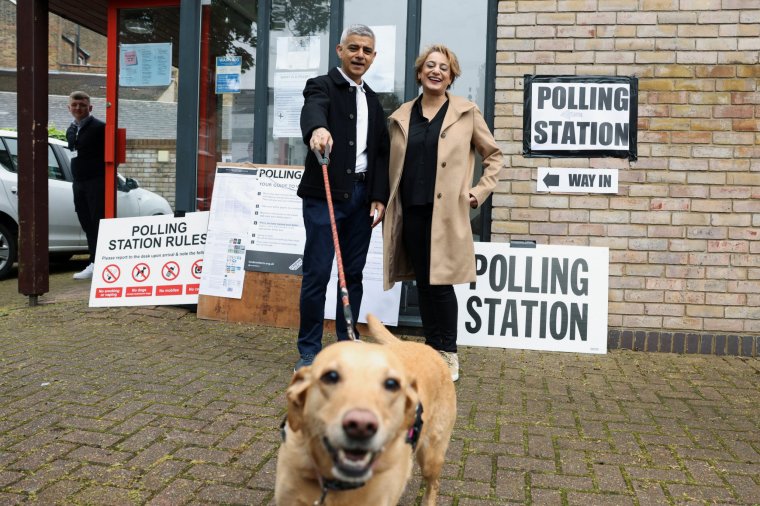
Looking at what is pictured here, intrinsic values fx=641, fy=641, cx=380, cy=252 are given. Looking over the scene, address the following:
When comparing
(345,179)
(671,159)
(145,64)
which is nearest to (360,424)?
(345,179)

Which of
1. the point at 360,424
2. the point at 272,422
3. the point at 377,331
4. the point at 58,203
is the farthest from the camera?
the point at 58,203

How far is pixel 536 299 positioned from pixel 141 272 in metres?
3.66

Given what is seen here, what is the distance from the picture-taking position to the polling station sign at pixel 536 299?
523 centimetres

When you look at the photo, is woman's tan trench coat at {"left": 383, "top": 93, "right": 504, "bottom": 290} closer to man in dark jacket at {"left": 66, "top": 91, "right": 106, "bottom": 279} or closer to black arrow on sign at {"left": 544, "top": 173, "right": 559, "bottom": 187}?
black arrow on sign at {"left": 544, "top": 173, "right": 559, "bottom": 187}

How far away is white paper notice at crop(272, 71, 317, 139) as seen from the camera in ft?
19.7

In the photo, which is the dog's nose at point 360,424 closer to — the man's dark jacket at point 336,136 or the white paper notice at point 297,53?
the man's dark jacket at point 336,136

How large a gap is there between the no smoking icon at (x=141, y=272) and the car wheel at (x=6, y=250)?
3.07 metres

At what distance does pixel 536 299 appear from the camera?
5301 mm

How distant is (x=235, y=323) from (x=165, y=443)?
2.72 m

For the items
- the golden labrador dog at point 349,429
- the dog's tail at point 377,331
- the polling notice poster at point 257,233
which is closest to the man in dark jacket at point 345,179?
Answer: the polling notice poster at point 257,233

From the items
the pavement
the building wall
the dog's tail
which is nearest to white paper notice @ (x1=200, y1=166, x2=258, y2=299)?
the pavement

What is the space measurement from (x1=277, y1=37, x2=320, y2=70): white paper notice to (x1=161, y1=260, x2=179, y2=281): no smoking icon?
2107mm

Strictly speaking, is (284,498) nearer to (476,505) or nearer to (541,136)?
(476,505)

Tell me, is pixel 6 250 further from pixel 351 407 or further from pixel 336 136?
pixel 351 407
